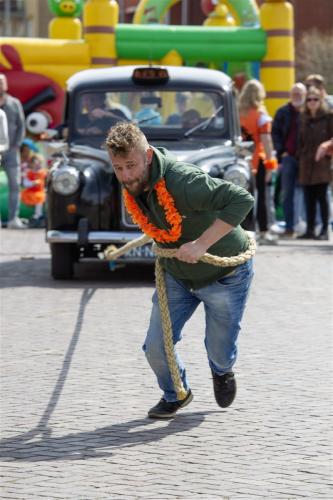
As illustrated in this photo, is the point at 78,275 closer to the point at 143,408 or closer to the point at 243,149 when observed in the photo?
the point at 243,149

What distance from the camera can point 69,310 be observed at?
10.3 metres

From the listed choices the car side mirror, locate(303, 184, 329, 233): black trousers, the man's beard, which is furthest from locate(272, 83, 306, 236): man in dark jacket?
the man's beard

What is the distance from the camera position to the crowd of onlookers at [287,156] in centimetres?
1566

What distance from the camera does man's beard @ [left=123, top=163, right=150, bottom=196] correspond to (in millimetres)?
5762

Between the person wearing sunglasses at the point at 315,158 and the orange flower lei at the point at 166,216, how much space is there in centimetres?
1056

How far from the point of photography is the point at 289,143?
56.4ft

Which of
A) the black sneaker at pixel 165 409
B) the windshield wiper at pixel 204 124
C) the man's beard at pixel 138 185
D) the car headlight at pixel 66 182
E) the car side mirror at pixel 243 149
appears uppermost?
the man's beard at pixel 138 185

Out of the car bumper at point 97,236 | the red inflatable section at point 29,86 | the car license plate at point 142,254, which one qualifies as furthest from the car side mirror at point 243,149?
the red inflatable section at point 29,86

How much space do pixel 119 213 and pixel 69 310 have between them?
197 cm

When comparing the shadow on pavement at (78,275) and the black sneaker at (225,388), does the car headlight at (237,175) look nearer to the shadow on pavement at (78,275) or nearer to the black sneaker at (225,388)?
the shadow on pavement at (78,275)

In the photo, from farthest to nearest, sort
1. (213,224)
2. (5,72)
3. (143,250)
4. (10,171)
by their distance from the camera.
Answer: (5,72) → (10,171) → (143,250) → (213,224)

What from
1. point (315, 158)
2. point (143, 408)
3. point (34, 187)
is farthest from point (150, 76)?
point (143, 408)

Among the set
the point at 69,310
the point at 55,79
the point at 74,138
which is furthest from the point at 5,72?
the point at 69,310

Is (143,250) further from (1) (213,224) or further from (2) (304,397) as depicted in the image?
(1) (213,224)
